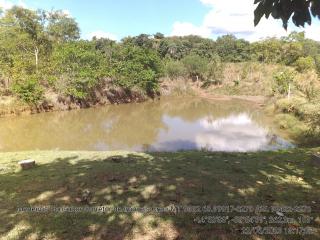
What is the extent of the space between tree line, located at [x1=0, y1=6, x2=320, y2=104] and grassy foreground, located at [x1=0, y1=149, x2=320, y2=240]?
1646 cm

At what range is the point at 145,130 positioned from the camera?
16.6 m

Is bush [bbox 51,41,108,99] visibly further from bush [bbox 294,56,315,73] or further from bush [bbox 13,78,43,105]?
bush [bbox 294,56,315,73]

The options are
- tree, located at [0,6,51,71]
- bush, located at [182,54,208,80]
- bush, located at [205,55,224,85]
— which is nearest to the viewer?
tree, located at [0,6,51,71]

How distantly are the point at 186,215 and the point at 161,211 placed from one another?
0.31 m

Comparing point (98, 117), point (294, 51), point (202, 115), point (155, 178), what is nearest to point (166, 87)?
point (202, 115)

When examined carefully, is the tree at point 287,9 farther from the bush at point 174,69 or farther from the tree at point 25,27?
the bush at point 174,69

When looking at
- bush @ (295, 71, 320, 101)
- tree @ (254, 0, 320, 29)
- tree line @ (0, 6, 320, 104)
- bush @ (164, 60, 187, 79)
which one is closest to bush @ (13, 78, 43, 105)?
tree line @ (0, 6, 320, 104)

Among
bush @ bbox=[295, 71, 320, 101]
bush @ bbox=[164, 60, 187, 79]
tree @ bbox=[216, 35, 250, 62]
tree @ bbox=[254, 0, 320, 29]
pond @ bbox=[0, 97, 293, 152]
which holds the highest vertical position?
tree @ bbox=[216, 35, 250, 62]

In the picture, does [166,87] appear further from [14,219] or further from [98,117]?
[14,219]

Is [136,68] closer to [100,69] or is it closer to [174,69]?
[100,69]

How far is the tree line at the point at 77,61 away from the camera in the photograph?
71.4 ft

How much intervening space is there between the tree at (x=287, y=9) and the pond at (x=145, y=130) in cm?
960

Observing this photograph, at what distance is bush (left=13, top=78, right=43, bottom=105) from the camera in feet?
65.0

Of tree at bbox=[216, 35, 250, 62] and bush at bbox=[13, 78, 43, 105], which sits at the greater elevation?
tree at bbox=[216, 35, 250, 62]
